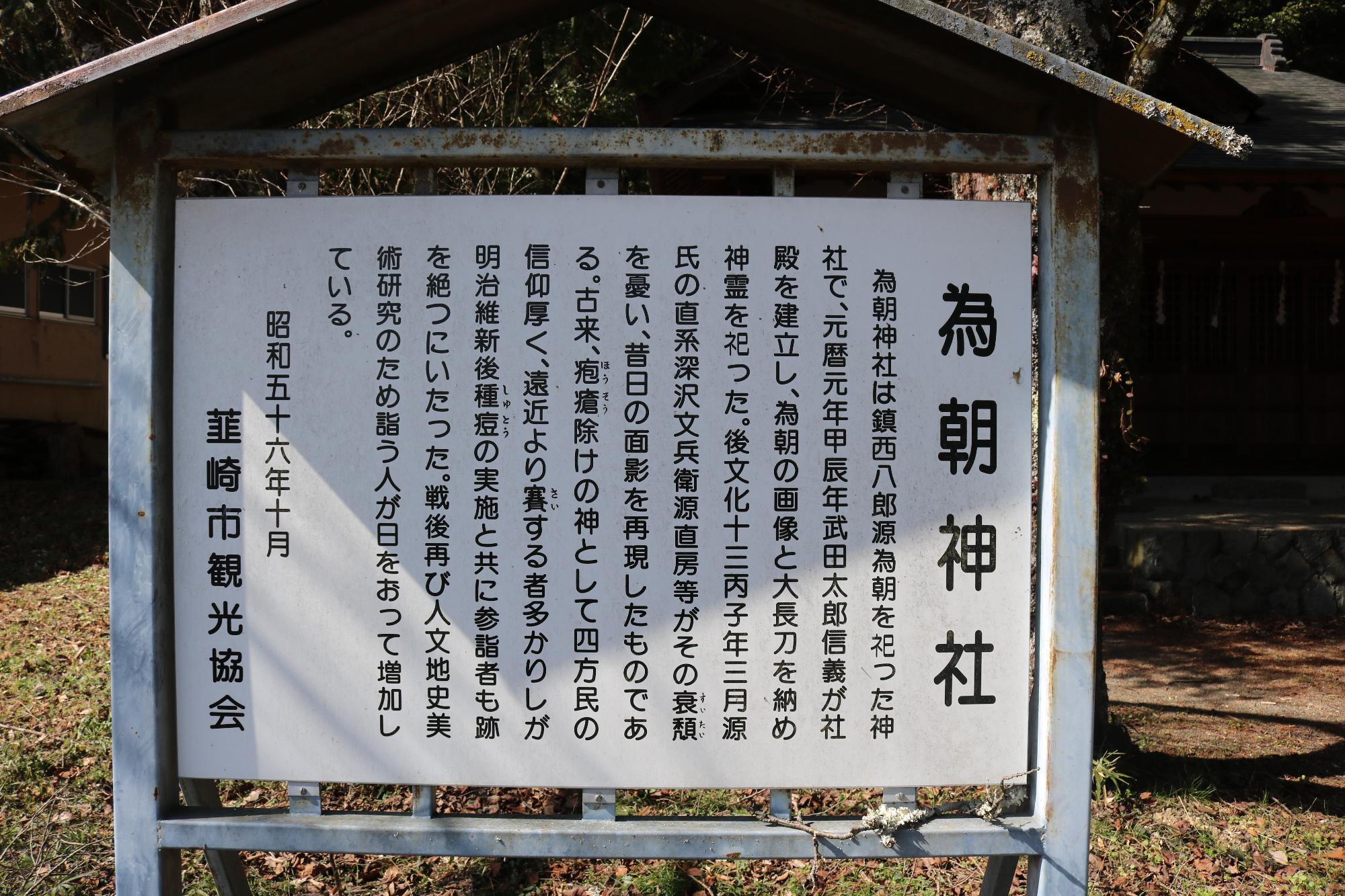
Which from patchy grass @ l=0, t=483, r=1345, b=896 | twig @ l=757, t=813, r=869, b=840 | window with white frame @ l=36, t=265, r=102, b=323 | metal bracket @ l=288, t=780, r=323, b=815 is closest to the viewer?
twig @ l=757, t=813, r=869, b=840

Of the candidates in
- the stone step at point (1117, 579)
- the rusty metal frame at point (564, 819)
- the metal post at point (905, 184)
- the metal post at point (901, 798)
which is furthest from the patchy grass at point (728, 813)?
the stone step at point (1117, 579)

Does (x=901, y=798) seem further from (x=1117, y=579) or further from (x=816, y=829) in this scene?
(x=1117, y=579)

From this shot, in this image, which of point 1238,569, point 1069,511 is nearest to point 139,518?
point 1069,511

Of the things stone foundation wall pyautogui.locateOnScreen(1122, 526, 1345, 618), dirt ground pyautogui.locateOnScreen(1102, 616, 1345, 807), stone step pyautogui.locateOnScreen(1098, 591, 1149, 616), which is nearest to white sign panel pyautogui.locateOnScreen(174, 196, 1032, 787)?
dirt ground pyautogui.locateOnScreen(1102, 616, 1345, 807)

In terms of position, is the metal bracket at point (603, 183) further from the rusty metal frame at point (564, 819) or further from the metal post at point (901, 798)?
the metal post at point (901, 798)

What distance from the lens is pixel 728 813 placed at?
4.71m

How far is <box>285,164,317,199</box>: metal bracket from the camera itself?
2949 mm

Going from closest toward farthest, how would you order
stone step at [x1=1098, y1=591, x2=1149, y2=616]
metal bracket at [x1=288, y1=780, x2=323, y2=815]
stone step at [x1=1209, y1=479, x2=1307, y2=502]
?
metal bracket at [x1=288, y1=780, x2=323, y2=815] < stone step at [x1=1098, y1=591, x2=1149, y2=616] < stone step at [x1=1209, y1=479, x2=1307, y2=502]

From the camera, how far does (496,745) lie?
2893 mm

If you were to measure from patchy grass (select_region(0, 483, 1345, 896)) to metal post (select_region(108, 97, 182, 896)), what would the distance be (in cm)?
157

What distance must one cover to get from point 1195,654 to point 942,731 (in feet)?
20.8

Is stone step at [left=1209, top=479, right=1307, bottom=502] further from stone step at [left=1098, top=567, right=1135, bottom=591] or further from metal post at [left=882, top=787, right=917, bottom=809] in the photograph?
metal post at [left=882, top=787, right=917, bottom=809]

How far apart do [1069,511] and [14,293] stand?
15964mm

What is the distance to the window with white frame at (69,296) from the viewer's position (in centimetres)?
1491
